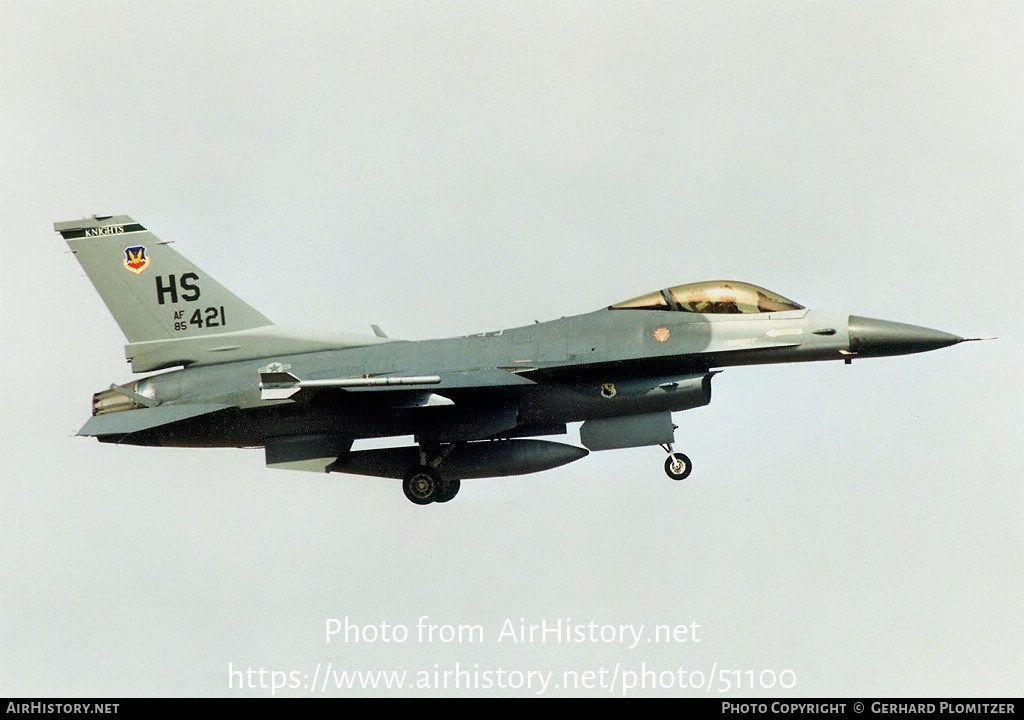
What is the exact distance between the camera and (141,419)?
20.7 m

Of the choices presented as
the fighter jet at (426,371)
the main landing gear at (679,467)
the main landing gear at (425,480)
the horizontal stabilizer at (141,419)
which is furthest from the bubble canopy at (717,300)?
the horizontal stabilizer at (141,419)

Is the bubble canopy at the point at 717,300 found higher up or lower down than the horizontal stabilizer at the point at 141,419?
higher up

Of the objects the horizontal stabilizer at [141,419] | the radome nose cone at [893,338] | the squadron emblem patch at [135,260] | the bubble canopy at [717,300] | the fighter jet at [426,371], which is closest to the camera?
the radome nose cone at [893,338]

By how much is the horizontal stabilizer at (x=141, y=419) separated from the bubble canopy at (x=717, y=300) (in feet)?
18.4

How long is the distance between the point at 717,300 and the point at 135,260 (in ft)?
26.2

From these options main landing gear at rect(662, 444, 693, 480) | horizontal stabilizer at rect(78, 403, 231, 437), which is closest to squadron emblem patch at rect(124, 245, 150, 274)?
horizontal stabilizer at rect(78, 403, 231, 437)

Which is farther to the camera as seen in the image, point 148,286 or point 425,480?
point 148,286

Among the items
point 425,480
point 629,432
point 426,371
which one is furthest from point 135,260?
point 629,432

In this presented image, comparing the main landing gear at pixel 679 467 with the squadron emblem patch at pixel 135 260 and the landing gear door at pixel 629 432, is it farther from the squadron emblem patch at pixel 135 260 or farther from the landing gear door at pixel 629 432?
the squadron emblem patch at pixel 135 260

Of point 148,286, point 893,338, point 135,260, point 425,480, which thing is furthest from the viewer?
point 135,260

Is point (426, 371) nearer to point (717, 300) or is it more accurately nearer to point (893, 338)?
point (717, 300)

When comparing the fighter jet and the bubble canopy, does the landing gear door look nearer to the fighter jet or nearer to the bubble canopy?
the fighter jet

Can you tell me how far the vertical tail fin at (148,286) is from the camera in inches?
859

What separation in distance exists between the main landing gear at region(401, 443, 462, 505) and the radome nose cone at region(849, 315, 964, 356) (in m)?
5.46
